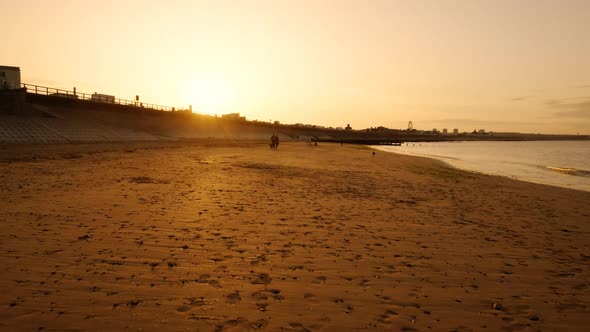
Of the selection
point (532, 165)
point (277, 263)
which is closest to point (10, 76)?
point (277, 263)

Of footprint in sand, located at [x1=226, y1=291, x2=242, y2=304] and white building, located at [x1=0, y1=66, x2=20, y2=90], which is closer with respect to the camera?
footprint in sand, located at [x1=226, y1=291, x2=242, y2=304]

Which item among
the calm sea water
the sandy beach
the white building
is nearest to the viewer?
the sandy beach

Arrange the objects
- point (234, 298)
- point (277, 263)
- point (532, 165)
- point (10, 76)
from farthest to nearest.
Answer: point (10, 76), point (532, 165), point (277, 263), point (234, 298)

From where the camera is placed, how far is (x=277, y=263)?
22.6ft

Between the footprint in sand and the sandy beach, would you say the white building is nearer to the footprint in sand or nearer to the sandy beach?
the sandy beach

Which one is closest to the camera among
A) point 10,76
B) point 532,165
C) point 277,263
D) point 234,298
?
point 234,298

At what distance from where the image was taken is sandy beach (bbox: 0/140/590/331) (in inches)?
194

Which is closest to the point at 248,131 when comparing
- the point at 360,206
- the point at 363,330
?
the point at 360,206

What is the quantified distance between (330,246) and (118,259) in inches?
179

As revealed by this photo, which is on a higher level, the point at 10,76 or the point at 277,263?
the point at 10,76

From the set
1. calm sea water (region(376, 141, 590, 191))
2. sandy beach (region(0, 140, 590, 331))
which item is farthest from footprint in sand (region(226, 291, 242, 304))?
calm sea water (region(376, 141, 590, 191))

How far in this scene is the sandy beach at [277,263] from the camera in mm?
4930

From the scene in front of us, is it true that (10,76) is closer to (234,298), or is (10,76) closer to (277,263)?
(277,263)

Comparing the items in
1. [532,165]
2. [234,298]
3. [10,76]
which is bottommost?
[234,298]
